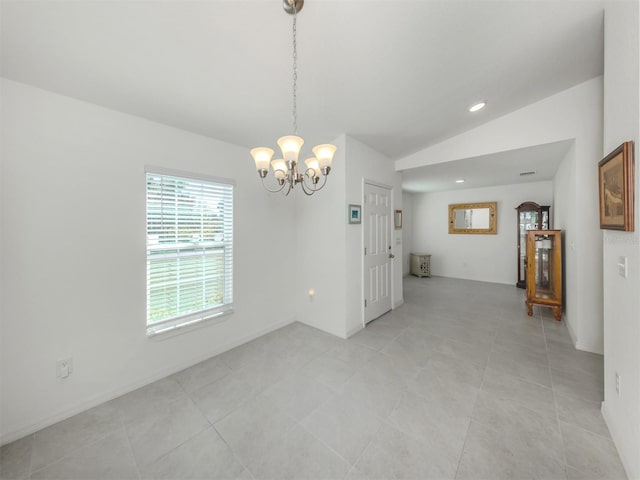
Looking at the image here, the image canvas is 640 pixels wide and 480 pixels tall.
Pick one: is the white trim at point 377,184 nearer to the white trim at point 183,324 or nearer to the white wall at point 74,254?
the white wall at point 74,254

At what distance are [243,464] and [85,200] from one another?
2.16m

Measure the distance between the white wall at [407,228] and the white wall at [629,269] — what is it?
16.4ft

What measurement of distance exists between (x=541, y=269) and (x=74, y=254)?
5519mm

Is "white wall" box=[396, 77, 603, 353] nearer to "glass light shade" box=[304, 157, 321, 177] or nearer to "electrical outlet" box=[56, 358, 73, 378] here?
"glass light shade" box=[304, 157, 321, 177]

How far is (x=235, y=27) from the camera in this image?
1406 mm

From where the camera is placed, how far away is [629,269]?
1.29m

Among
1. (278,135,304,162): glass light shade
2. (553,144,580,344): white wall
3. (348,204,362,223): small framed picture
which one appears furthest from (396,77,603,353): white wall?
(278,135,304,162): glass light shade

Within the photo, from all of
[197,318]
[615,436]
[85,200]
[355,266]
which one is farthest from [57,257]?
[615,436]

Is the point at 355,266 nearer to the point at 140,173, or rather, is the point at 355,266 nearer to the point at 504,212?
the point at 140,173

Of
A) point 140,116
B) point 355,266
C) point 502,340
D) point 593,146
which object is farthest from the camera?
point 355,266

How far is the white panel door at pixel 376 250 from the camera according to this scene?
3262mm

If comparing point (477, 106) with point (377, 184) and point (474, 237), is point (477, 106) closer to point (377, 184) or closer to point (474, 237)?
point (377, 184)

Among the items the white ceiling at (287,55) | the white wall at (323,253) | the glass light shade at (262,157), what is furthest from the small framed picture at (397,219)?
the glass light shade at (262,157)

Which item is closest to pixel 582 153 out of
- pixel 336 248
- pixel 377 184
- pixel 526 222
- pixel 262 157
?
pixel 377 184
